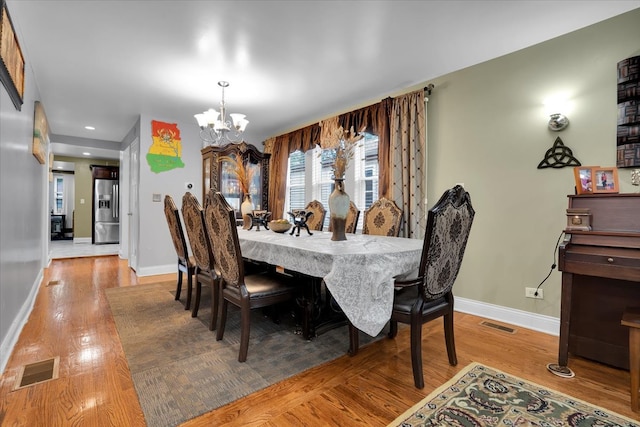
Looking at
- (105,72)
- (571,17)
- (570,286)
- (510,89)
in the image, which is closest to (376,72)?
(510,89)

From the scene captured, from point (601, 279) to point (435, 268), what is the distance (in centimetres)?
125

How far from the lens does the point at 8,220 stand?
2.05 meters

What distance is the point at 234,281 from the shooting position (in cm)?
201

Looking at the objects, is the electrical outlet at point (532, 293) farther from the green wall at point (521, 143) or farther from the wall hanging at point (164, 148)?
the wall hanging at point (164, 148)

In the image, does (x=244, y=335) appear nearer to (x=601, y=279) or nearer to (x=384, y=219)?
(x=384, y=219)

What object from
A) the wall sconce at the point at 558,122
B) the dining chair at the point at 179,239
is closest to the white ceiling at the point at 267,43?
the wall sconce at the point at 558,122

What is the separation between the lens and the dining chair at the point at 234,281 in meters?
1.93

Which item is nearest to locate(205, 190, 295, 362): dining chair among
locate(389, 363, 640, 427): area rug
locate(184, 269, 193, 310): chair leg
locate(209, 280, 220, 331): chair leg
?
locate(209, 280, 220, 331): chair leg

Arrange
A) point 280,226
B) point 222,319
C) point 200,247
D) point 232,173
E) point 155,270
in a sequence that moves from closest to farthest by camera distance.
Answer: point 222,319 → point 200,247 → point 280,226 → point 155,270 → point 232,173

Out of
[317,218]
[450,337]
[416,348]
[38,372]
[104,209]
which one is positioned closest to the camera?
[416,348]

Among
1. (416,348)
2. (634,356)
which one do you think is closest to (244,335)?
(416,348)

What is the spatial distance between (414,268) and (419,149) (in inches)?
69.4

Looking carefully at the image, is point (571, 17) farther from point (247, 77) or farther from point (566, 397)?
point (247, 77)

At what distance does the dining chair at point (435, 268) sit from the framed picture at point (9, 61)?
2495 mm
